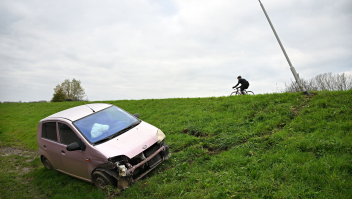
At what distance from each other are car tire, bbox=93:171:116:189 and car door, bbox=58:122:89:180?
0.36m

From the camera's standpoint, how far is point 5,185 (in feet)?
22.0

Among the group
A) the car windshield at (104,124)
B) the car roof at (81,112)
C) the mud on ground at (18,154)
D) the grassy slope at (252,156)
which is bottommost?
the mud on ground at (18,154)

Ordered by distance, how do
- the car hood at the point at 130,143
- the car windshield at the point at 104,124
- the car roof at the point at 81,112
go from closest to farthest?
the car hood at the point at 130,143
the car windshield at the point at 104,124
the car roof at the point at 81,112

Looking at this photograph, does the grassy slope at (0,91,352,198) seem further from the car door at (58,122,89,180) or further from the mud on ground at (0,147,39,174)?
the car door at (58,122,89,180)

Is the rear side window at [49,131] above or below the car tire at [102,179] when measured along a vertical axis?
above

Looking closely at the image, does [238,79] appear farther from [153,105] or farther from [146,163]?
[146,163]

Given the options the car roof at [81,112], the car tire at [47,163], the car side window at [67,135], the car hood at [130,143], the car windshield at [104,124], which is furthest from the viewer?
the car tire at [47,163]

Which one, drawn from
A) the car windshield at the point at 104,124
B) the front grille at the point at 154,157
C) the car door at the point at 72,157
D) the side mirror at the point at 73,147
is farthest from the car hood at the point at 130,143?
the car door at the point at 72,157

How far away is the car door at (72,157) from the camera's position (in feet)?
18.3

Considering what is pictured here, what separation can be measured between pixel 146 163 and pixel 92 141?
4.98 feet

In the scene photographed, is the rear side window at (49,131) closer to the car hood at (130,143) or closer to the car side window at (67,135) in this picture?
the car side window at (67,135)

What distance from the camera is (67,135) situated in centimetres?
595

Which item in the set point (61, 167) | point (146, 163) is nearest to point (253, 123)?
point (146, 163)

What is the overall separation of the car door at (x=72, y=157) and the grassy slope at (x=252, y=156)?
17.2 inches
